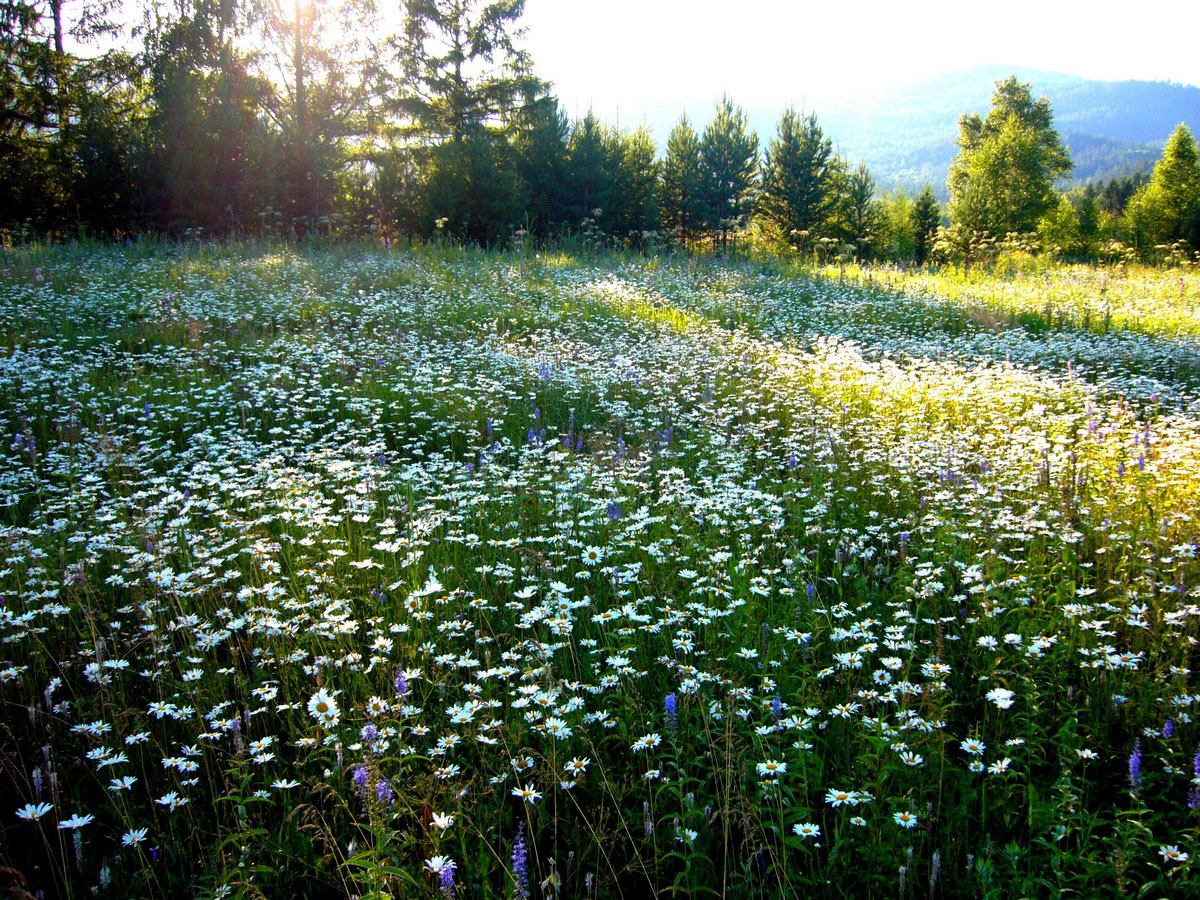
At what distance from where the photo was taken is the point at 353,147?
29422 mm

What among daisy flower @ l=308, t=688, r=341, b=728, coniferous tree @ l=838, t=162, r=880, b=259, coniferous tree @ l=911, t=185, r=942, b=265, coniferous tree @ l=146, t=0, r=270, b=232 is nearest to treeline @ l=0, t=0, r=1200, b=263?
coniferous tree @ l=146, t=0, r=270, b=232

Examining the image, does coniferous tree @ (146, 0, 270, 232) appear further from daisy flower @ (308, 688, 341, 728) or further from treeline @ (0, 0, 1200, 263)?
daisy flower @ (308, 688, 341, 728)

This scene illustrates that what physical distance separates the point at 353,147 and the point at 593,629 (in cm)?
3142

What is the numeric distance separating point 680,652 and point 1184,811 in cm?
191

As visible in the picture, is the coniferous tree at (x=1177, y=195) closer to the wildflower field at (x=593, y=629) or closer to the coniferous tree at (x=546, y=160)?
the coniferous tree at (x=546, y=160)

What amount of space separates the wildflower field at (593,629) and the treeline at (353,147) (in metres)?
15.3

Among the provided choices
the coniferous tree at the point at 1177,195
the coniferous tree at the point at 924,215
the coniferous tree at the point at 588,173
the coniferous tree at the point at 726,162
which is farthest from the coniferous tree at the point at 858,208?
the coniferous tree at the point at 1177,195

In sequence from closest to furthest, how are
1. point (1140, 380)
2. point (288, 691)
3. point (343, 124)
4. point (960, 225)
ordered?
1. point (288, 691)
2. point (1140, 380)
3. point (343, 124)
4. point (960, 225)

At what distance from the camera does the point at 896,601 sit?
3.57 metres

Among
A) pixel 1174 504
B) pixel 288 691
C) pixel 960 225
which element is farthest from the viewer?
pixel 960 225

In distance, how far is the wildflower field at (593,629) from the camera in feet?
7.49

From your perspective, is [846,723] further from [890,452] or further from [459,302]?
[459,302]

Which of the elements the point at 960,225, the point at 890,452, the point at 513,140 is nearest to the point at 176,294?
the point at 890,452

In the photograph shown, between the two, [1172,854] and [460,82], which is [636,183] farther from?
[1172,854]
